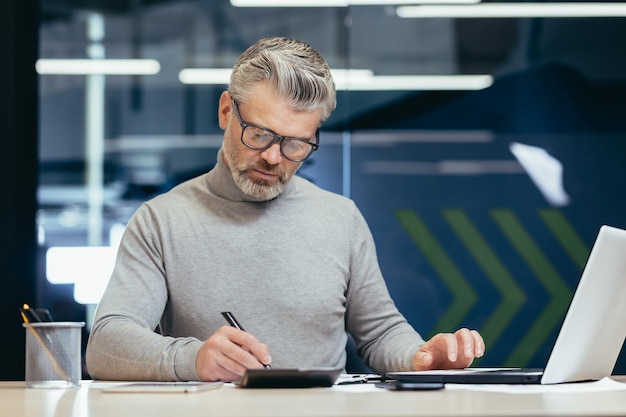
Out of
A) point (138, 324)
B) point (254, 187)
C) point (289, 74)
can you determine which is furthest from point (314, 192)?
point (138, 324)

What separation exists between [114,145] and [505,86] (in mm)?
1587

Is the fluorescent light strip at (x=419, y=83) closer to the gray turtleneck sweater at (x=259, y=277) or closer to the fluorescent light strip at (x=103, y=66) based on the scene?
the fluorescent light strip at (x=103, y=66)

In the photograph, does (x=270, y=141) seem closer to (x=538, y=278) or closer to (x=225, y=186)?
(x=225, y=186)

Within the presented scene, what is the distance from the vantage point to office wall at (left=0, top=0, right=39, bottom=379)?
3857 millimetres

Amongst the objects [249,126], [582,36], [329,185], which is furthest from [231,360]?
[582,36]

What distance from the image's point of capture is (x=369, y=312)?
2.39 m

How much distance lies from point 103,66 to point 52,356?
228cm

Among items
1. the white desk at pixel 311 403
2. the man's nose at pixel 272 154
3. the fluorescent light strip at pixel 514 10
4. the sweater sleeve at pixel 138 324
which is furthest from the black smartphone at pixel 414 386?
the fluorescent light strip at pixel 514 10

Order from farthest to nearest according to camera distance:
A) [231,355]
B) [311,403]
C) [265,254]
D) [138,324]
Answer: [265,254] < [138,324] < [231,355] < [311,403]

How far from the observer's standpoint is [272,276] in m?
2.30

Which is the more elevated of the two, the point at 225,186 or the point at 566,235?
the point at 225,186

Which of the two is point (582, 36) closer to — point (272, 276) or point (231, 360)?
point (272, 276)

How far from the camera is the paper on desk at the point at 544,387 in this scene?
1.56 metres

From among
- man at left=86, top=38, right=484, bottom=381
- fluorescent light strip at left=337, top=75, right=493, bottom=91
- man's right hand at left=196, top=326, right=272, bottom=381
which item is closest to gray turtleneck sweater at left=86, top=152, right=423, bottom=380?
man at left=86, top=38, right=484, bottom=381
